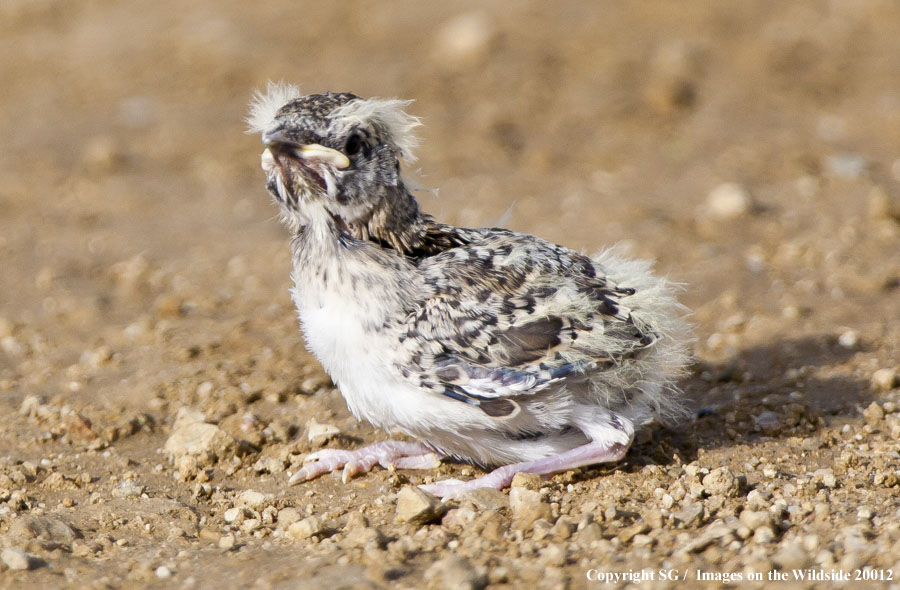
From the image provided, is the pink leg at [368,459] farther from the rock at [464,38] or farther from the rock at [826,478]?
the rock at [464,38]

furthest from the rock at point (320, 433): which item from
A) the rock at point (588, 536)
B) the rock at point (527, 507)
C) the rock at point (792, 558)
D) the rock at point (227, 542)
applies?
the rock at point (792, 558)

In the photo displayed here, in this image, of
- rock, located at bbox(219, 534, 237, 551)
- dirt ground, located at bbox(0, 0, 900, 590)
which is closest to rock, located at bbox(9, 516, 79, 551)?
dirt ground, located at bbox(0, 0, 900, 590)

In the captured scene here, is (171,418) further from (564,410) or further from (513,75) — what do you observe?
(513,75)

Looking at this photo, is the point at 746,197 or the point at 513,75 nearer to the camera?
the point at 746,197

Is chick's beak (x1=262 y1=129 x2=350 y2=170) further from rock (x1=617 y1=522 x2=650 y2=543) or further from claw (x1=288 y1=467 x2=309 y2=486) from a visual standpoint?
rock (x1=617 y1=522 x2=650 y2=543)

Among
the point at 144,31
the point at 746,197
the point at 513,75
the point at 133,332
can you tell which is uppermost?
the point at 144,31

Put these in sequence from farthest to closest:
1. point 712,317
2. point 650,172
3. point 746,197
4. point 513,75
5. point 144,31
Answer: point 144,31, point 513,75, point 650,172, point 746,197, point 712,317

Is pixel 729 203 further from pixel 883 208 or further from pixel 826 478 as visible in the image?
pixel 826 478

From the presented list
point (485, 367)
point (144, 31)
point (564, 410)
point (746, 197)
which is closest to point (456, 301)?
point (485, 367)

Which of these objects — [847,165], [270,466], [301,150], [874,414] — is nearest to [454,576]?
[270,466]
